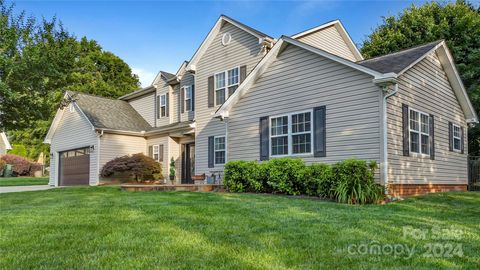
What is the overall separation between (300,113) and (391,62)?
3.12 metres

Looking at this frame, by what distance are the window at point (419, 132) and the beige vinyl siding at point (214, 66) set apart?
21.3ft

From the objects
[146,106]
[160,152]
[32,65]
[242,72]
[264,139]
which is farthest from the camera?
[146,106]

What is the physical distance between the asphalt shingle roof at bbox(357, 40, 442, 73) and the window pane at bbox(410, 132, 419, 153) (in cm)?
219

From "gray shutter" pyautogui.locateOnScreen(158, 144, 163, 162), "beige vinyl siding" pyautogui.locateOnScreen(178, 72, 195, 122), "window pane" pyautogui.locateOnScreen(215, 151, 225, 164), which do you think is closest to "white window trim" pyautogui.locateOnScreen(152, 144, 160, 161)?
"gray shutter" pyautogui.locateOnScreen(158, 144, 163, 162)

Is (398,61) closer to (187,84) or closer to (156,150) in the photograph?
(187,84)

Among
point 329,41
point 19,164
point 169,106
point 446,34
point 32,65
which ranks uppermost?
point 446,34

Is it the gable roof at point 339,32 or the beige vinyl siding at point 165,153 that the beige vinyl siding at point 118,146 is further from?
the gable roof at point 339,32

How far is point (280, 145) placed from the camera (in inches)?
511

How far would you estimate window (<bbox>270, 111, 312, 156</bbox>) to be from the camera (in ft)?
40.2

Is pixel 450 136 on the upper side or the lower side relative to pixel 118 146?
upper

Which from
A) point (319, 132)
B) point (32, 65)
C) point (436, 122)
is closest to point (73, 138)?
point (32, 65)

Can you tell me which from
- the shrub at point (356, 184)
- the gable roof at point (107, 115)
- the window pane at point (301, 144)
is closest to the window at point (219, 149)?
the window pane at point (301, 144)

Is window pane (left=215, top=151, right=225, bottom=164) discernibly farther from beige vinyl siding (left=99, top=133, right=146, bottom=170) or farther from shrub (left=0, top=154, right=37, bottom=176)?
shrub (left=0, top=154, right=37, bottom=176)

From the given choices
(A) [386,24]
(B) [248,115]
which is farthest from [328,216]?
(A) [386,24]
